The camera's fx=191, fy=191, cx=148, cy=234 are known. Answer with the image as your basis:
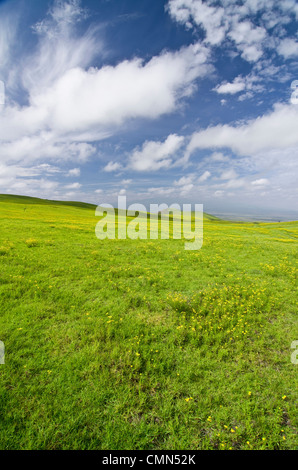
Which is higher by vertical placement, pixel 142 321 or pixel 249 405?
pixel 142 321

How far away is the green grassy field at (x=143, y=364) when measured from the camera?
13.9 feet

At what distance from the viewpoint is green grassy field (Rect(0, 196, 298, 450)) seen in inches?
167

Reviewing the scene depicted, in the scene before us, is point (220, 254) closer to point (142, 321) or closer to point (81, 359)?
point (142, 321)

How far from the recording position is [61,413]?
4.45 meters

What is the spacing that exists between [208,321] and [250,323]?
6.15 ft

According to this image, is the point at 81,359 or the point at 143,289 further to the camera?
the point at 143,289

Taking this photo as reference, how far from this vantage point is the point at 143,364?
232 inches

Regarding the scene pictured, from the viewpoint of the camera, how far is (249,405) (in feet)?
16.0

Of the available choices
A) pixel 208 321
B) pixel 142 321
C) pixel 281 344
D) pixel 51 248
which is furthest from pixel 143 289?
pixel 51 248

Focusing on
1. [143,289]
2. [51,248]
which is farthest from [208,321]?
[51,248]
